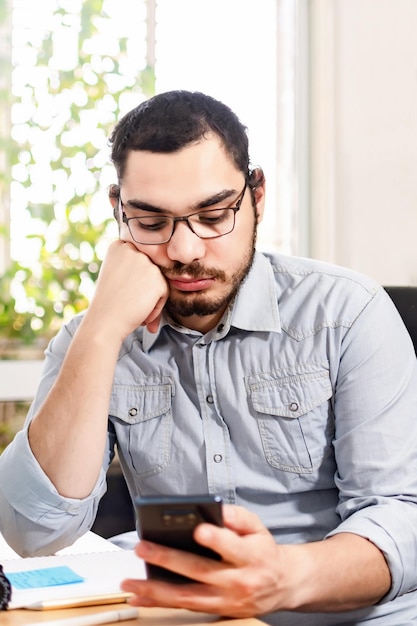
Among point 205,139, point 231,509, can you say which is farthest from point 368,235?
point 231,509

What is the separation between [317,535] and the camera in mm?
1382

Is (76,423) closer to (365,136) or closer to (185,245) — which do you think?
(185,245)

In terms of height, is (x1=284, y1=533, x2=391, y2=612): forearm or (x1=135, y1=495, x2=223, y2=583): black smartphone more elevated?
(x1=135, y1=495, x2=223, y2=583): black smartphone

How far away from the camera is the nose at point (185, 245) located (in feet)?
4.47

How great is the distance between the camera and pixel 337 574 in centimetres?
104

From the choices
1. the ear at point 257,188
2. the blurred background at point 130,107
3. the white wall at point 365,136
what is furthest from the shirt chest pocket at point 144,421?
the blurred background at point 130,107

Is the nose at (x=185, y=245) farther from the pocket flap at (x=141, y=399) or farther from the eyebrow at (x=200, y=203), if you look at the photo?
the pocket flap at (x=141, y=399)

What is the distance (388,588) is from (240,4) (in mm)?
2440

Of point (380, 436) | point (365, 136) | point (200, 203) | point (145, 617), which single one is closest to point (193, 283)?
point (200, 203)

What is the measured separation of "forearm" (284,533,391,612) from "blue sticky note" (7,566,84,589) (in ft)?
0.79

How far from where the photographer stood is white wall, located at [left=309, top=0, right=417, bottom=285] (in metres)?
2.43

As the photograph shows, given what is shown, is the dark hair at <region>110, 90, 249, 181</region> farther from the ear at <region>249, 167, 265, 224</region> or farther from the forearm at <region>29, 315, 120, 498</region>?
the forearm at <region>29, 315, 120, 498</region>

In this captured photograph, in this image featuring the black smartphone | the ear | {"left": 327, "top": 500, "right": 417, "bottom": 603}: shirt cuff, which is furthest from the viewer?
the ear

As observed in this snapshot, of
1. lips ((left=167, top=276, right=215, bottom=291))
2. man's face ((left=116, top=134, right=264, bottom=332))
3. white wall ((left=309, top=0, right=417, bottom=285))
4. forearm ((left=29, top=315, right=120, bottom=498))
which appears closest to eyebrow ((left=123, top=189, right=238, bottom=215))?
man's face ((left=116, top=134, right=264, bottom=332))
